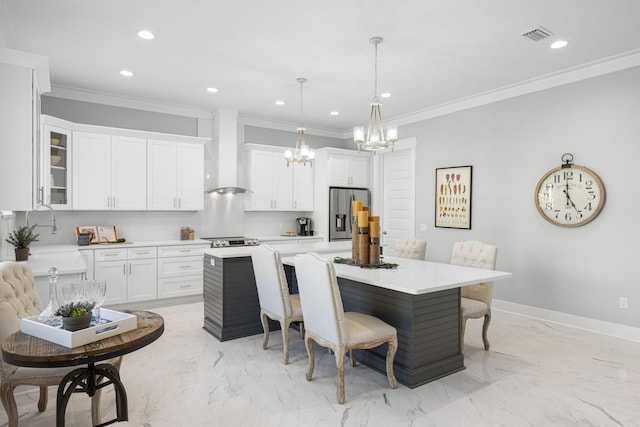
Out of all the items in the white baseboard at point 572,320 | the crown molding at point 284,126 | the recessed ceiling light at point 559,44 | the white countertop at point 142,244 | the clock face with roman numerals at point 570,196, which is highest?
the recessed ceiling light at point 559,44

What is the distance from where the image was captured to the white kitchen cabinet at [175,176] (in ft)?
18.0

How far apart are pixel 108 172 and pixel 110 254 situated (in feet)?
3.53

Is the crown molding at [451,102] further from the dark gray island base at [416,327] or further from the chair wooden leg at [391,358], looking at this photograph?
the chair wooden leg at [391,358]

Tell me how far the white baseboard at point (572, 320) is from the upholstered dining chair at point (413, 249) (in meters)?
1.59

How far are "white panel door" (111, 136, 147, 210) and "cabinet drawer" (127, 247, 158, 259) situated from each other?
60 centimetres

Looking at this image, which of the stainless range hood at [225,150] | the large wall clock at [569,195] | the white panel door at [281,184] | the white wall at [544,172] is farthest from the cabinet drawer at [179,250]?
the large wall clock at [569,195]

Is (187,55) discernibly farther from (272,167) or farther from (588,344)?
(588,344)

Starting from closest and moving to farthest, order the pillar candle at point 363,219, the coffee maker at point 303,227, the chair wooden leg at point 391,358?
the chair wooden leg at point 391,358, the pillar candle at point 363,219, the coffee maker at point 303,227

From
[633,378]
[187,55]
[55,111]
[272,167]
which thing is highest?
[187,55]

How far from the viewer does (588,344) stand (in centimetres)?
387

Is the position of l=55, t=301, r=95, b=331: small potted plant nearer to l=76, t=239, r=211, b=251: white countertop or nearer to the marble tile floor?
the marble tile floor

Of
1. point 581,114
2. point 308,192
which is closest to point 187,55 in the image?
point 308,192

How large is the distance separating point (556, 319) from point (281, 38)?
4.28 m

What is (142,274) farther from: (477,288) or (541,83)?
(541,83)
